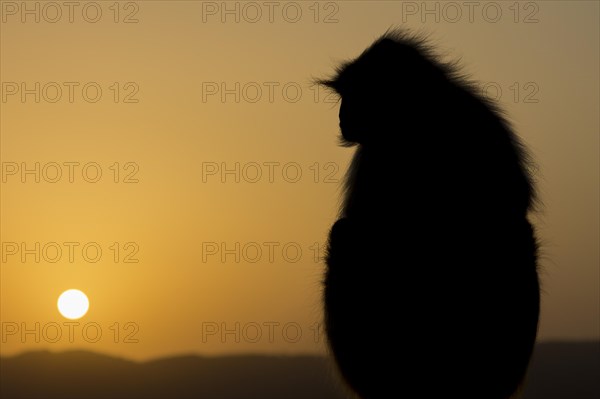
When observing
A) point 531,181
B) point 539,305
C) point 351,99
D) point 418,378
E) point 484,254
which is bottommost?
point 418,378

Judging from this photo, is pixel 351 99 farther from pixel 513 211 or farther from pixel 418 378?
pixel 418 378

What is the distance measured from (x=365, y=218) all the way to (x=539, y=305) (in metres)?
0.50

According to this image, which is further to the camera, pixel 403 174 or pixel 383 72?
pixel 383 72

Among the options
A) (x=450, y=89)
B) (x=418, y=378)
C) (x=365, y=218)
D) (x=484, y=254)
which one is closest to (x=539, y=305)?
(x=484, y=254)

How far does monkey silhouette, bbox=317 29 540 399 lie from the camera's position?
6.97 ft

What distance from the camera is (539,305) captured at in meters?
2.16

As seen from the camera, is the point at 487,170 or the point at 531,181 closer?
the point at 487,170

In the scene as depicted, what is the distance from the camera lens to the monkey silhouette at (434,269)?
2125 mm

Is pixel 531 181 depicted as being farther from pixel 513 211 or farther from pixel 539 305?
pixel 539 305

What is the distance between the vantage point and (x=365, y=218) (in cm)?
225

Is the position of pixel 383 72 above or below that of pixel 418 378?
above

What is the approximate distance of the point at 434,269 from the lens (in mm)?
2139

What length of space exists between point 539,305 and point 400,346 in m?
0.37

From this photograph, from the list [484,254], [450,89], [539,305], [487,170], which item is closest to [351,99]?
[450,89]
